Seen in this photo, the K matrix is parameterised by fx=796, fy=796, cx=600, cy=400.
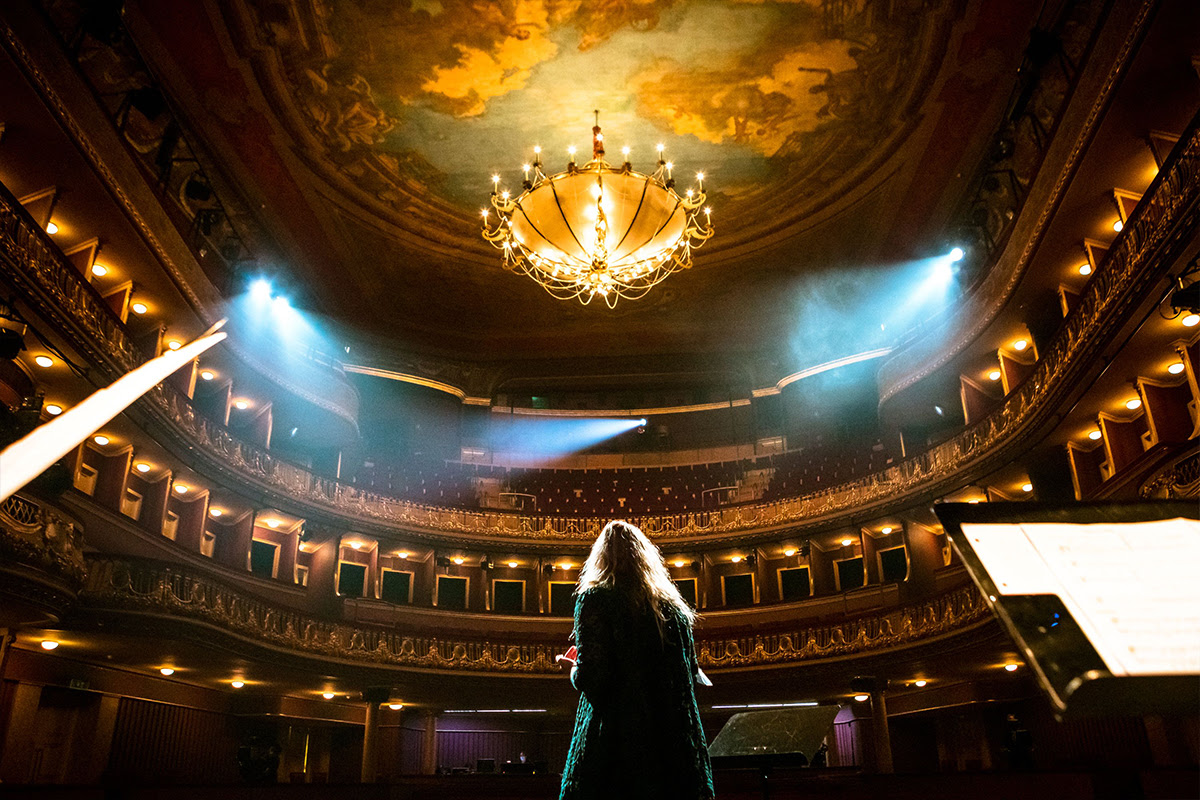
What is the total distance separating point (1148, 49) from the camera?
938cm

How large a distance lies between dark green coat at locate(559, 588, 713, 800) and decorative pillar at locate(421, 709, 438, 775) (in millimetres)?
16259

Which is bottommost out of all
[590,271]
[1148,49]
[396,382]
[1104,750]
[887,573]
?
[1104,750]

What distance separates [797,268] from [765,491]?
6.33 metres

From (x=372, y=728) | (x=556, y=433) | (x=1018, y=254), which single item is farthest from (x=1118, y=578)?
(x=556, y=433)

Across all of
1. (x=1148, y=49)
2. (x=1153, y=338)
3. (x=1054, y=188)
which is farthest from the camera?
(x=1054, y=188)

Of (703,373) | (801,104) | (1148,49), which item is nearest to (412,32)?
(801,104)

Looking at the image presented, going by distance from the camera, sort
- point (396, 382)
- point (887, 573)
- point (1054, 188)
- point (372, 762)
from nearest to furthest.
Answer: point (1054, 188) < point (372, 762) < point (887, 573) < point (396, 382)

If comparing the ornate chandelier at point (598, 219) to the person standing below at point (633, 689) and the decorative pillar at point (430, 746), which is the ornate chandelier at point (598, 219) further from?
the decorative pillar at point (430, 746)

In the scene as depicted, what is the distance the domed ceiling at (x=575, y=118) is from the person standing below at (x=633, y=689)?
11162 millimetres

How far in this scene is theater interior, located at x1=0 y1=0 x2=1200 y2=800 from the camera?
10594 mm

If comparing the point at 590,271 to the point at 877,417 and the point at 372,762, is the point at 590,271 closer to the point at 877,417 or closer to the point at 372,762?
the point at 372,762

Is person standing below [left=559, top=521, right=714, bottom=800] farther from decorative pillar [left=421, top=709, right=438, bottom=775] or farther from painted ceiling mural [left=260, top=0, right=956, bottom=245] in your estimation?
decorative pillar [left=421, top=709, right=438, bottom=775]

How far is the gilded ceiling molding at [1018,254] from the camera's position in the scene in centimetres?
1007

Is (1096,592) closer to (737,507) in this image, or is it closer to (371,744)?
(371,744)
